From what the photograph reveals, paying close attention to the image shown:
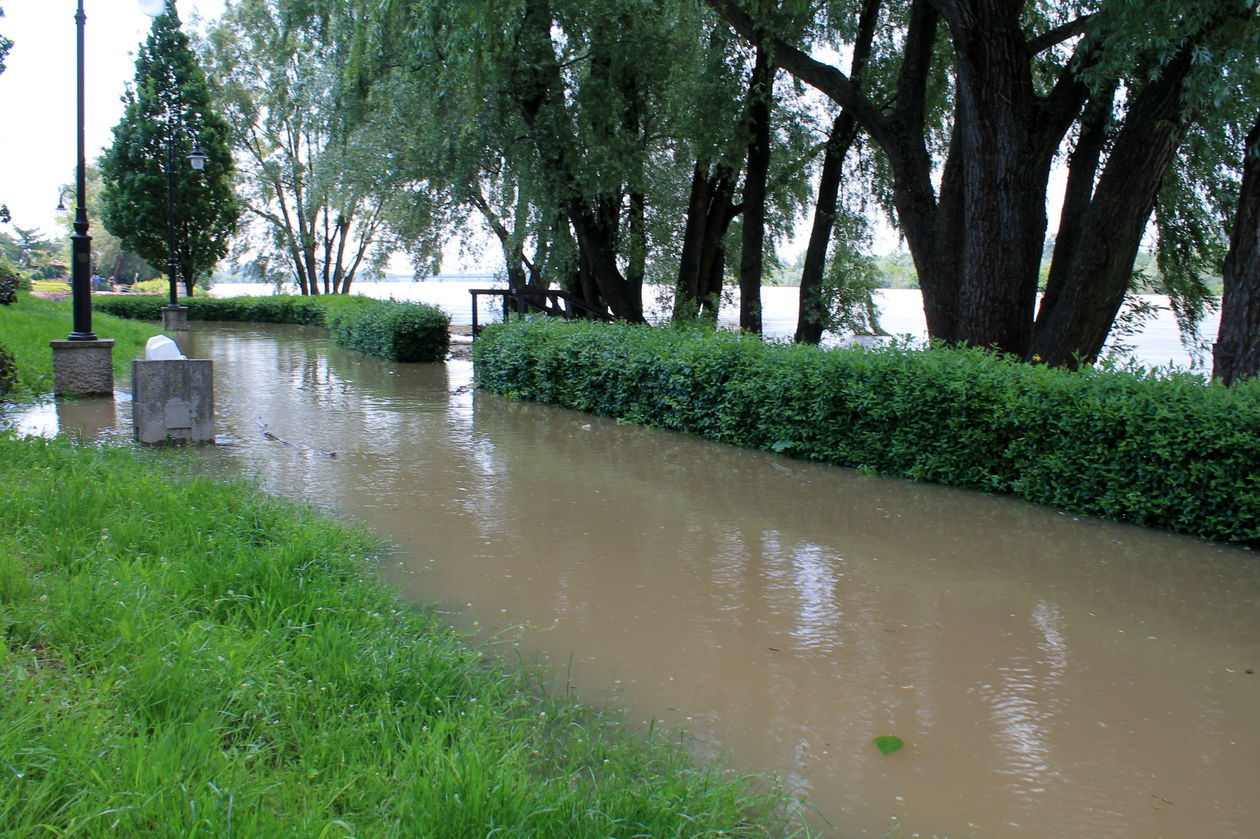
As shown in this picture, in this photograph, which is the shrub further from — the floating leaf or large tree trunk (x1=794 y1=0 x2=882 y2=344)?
the floating leaf

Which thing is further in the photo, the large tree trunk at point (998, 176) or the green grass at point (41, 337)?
the green grass at point (41, 337)

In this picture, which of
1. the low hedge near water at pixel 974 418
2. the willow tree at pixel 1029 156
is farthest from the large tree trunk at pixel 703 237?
the low hedge near water at pixel 974 418

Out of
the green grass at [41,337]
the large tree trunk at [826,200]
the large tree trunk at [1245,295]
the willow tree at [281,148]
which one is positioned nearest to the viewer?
the large tree trunk at [1245,295]

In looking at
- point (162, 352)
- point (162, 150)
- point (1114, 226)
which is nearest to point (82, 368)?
point (162, 352)

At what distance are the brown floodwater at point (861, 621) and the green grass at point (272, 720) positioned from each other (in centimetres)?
45

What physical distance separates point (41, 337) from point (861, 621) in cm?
1683

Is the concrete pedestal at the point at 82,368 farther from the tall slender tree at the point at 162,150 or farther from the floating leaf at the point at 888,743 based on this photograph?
the tall slender tree at the point at 162,150

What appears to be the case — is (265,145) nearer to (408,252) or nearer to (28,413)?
(408,252)

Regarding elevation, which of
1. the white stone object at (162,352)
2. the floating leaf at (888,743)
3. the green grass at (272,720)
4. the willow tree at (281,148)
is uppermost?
the willow tree at (281,148)

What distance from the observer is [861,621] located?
527 cm

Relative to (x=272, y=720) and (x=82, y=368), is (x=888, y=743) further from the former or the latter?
(x=82, y=368)

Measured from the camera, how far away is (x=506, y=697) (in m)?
4.04

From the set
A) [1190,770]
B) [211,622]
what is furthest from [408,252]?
[1190,770]

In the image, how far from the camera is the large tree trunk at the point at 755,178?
16.1 m
